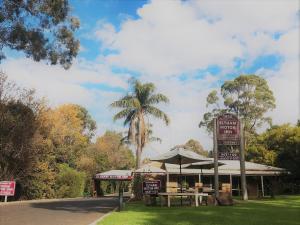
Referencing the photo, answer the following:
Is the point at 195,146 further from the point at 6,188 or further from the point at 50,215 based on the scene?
the point at 50,215

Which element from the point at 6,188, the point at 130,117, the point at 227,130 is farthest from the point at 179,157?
the point at 130,117

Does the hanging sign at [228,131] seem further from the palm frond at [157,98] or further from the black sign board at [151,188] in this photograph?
the palm frond at [157,98]

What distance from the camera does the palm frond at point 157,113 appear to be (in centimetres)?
3622

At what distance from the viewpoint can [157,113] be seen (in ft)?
119

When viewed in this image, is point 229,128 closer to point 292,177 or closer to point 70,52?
point 70,52

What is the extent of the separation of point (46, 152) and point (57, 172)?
3053 mm

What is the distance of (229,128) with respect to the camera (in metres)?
21.8

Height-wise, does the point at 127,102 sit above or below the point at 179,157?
above

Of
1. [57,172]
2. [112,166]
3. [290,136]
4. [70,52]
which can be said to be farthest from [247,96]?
[70,52]

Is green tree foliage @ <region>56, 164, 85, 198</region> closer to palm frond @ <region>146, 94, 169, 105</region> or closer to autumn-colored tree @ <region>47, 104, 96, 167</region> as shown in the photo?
autumn-colored tree @ <region>47, 104, 96, 167</region>

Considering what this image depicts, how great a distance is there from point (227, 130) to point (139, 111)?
14922mm

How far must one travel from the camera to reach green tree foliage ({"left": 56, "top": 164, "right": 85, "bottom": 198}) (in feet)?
113

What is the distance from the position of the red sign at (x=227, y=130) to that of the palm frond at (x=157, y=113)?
14.7 meters

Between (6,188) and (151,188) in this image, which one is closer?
(151,188)
